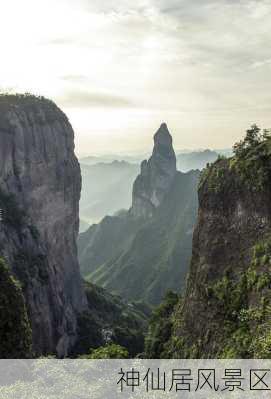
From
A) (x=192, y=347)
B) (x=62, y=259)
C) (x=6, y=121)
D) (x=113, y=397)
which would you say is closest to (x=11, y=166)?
(x=6, y=121)

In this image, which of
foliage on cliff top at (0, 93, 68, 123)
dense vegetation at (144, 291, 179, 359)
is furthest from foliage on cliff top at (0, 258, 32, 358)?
foliage on cliff top at (0, 93, 68, 123)

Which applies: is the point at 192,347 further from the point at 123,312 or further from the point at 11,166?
the point at 123,312

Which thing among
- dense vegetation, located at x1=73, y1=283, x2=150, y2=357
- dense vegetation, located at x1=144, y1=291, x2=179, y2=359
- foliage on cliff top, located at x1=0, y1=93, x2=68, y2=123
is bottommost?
dense vegetation, located at x1=73, y1=283, x2=150, y2=357

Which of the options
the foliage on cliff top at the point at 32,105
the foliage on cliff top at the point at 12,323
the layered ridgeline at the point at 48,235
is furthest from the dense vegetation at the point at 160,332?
the foliage on cliff top at the point at 32,105

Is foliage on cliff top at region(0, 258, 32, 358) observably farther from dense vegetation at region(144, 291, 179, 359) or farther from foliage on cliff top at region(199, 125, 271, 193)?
foliage on cliff top at region(199, 125, 271, 193)

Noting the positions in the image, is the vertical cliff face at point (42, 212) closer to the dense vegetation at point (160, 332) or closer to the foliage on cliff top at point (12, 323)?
the dense vegetation at point (160, 332)

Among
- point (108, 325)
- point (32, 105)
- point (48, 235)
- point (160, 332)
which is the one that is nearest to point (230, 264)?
point (160, 332)
